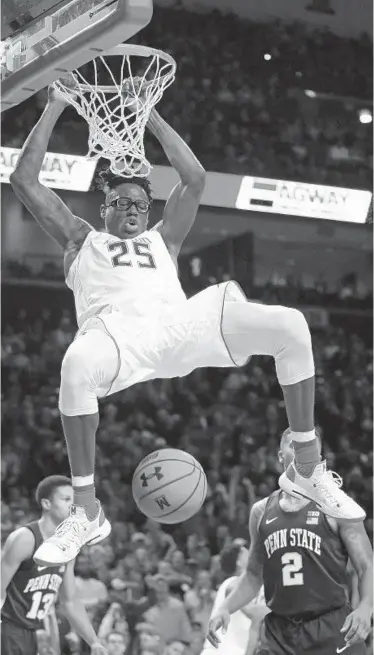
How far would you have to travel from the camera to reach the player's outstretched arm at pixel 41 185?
16.7 ft

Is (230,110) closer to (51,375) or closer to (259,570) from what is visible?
(51,375)

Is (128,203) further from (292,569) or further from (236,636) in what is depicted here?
(236,636)

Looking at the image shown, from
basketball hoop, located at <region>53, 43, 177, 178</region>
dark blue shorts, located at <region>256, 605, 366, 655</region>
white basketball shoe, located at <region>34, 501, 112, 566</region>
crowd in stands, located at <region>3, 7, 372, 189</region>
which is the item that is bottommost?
dark blue shorts, located at <region>256, 605, 366, 655</region>

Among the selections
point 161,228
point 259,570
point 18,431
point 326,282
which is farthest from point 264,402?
point 161,228

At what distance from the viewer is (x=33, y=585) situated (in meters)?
6.65

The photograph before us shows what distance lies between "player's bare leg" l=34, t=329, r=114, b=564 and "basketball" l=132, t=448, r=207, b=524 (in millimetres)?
581

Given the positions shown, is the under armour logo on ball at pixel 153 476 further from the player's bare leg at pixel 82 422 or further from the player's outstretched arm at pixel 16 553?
the player's outstretched arm at pixel 16 553

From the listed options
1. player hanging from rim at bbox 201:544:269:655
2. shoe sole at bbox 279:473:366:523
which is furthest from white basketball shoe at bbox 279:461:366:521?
player hanging from rim at bbox 201:544:269:655

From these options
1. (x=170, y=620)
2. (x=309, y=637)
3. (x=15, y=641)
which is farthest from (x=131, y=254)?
(x=170, y=620)

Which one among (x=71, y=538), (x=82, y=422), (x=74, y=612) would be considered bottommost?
(x=74, y=612)

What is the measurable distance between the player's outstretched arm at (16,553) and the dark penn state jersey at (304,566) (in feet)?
4.80

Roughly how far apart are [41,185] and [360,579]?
2.63 metres

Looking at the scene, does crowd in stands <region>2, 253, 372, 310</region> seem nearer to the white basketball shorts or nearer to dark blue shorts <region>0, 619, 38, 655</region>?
dark blue shorts <region>0, 619, 38, 655</region>

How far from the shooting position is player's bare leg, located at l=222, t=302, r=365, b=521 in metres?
4.69
